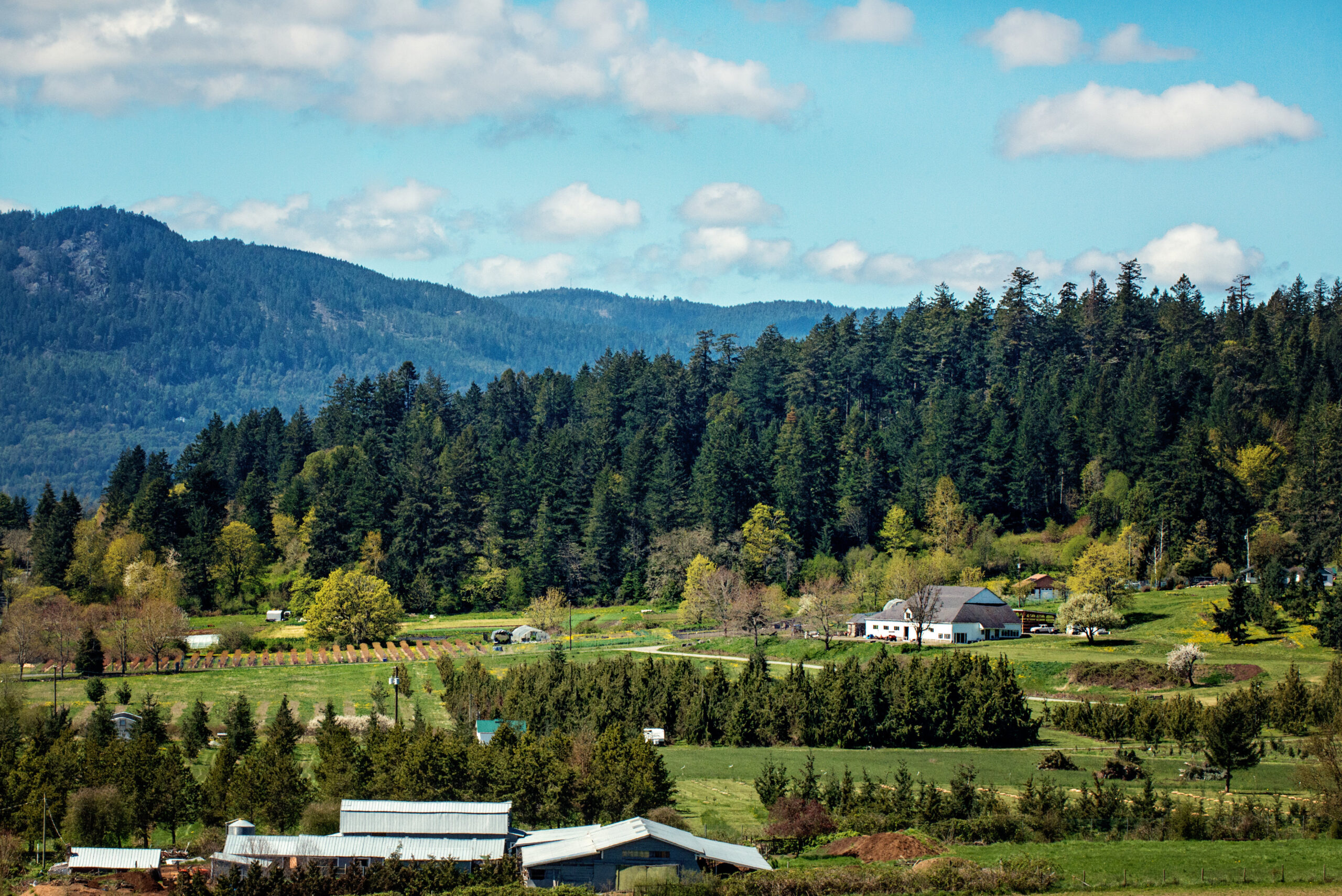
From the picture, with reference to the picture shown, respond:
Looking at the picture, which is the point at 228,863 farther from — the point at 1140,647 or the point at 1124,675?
the point at 1140,647

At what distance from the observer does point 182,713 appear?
63719 mm

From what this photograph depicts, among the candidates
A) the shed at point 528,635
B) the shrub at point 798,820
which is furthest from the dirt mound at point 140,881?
the shed at point 528,635

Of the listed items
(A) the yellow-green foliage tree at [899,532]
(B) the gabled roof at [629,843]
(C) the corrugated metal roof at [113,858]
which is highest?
(A) the yellow-green foliage tree at [899,532]

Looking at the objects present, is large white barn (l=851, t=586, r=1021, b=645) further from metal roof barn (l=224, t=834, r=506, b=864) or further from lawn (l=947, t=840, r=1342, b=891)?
metal roof barn (l=224, t=834, r=506, b=864)

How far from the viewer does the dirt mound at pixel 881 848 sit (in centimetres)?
3650

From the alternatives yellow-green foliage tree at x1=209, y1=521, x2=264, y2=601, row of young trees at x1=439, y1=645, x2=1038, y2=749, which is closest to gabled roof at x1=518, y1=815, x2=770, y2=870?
row of young trees at x1=439, y1=645, x2=1038, y2=749

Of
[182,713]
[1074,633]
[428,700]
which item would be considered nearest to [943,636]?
[1074,633]

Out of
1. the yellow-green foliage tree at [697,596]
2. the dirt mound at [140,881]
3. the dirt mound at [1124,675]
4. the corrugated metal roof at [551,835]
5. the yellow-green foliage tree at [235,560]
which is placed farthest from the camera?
the yellow-green foliage tree at [235,560]

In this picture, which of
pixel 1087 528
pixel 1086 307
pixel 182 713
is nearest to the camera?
pixel 182 713

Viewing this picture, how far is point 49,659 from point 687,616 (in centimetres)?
4334

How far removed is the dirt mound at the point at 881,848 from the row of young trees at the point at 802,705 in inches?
691

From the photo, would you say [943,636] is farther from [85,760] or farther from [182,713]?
[85,760]

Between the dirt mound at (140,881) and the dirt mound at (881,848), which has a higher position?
the dirt mound at (881,848)

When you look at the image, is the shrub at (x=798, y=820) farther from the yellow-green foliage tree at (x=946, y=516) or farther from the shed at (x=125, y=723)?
the yellow-green foliage tree at (x=946, y=516)
